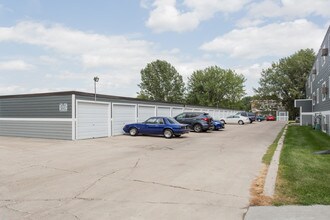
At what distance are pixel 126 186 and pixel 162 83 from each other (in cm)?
7574

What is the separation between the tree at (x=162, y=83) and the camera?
83000 millimetres

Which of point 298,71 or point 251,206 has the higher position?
point 298,71

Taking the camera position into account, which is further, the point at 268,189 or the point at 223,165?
the point at 223,165

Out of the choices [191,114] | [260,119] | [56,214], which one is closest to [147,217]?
[56,214]

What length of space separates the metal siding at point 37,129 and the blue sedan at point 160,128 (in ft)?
16.3

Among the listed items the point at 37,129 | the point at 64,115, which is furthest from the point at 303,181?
the point at 37,129

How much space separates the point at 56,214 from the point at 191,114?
23715 mm

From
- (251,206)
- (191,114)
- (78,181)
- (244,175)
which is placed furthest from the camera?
(191,114)

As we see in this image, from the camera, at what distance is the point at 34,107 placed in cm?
2131

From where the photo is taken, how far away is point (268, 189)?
22.9 ft

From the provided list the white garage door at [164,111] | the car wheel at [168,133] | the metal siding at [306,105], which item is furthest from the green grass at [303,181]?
the metal siding at [306,105]

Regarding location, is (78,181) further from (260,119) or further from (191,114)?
(260,119)

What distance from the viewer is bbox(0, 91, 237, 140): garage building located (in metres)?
19.6

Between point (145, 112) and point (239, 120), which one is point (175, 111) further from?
point (239, 120)
